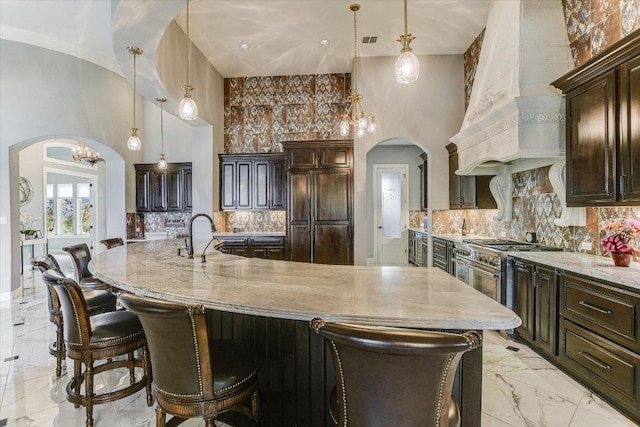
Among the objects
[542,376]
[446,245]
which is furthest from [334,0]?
[542,376]

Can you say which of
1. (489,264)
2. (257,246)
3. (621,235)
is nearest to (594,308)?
(621,235)

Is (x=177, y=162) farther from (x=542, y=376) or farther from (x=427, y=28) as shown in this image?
(x=542, y=376)

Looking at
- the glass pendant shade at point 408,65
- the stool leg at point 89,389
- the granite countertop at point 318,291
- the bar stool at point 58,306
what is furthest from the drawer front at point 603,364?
the bar stool at point 58,306

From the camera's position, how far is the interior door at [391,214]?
8.60 metres

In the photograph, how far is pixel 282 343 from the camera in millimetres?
1899

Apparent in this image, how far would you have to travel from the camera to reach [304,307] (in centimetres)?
149

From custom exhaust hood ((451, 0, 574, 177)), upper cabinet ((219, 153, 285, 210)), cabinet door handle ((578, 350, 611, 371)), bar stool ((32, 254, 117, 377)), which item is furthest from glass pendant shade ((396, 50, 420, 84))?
upper cabinet ((219, 153, 285, 210))

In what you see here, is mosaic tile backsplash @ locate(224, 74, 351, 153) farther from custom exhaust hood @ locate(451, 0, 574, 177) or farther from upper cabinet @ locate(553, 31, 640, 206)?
upper cabinet @ locate(553, 31, 640, 206)

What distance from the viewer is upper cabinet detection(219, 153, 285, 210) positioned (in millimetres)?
6566

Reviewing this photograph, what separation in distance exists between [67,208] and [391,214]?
10887 mm

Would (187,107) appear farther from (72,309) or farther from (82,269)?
(82,269)

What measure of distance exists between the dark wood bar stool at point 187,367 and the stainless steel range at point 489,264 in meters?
3.00

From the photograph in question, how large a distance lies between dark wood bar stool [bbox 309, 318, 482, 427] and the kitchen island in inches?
11.2

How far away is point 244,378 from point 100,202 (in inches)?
312
